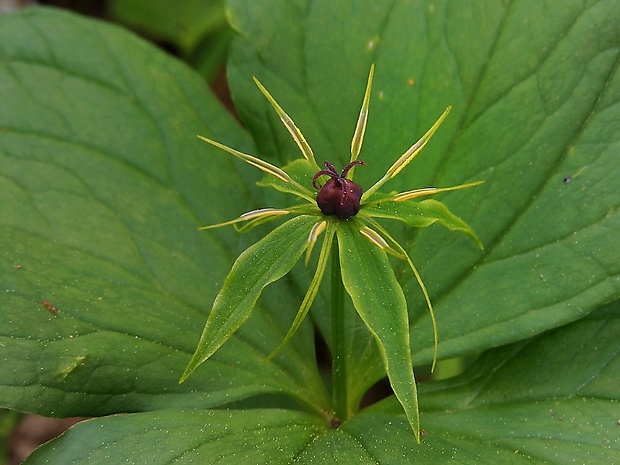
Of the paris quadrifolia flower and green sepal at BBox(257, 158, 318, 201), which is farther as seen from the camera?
green sepal at BBox(257, 158, 318, 201)

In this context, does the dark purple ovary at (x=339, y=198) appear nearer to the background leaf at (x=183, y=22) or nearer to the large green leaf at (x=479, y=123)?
the large green leaf at (x=479, y=123)

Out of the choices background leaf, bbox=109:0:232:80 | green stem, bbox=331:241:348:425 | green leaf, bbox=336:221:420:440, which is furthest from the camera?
background leaf, bbox=109:0:232:80

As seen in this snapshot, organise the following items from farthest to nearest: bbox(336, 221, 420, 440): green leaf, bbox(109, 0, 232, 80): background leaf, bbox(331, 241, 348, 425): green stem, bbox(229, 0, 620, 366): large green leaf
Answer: bbox(109, 0, 232, 80): background leaf < bbox(229, 0, 620, 366): large green leaf < bbox(331, 241, 348, 425): green stem < bbox(336, 221, 420, 440): green leaf

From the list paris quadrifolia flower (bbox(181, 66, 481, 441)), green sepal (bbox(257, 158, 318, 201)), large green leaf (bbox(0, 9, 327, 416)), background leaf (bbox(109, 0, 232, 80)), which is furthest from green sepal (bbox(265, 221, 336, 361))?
background leaf (bbox(109, 0, 232, 80))

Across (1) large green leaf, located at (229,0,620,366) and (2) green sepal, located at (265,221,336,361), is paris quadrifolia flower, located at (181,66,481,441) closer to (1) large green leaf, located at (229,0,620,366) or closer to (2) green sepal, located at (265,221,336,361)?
(2) green sepal, located at (265,221,336,361)

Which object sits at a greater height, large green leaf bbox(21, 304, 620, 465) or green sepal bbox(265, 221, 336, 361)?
green sepal bbox(265, 221, 336, 361)

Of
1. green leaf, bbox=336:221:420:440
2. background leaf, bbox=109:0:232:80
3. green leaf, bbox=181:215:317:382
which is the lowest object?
green leaf, bbox=336:221:420:440

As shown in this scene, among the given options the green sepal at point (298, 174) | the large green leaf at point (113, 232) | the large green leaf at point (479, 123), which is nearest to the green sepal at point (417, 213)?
the green sepal at point (298, 174)

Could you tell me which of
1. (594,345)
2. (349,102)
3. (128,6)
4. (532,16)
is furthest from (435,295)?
(128,6)
